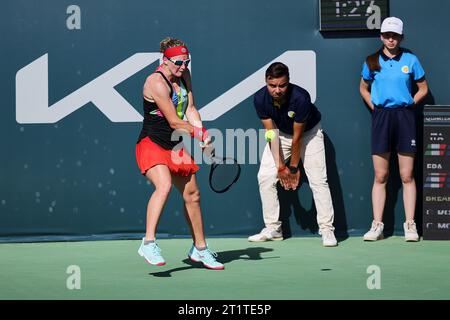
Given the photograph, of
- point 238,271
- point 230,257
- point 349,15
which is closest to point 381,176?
point 349,15

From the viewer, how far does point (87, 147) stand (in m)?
8.86

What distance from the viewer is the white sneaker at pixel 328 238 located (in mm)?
8406

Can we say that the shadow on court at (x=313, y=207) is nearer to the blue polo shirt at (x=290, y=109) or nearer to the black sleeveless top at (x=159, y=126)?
the blue polo shirt at (x=290, y=109)

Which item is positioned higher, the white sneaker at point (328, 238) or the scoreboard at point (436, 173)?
the scoreboard at point (436, 173)

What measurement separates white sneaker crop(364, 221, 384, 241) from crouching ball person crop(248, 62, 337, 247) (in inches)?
13.1

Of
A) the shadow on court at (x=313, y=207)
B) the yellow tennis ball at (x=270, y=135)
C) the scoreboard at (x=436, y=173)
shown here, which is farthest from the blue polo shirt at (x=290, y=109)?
the scoreboard at (x=436, y=173)

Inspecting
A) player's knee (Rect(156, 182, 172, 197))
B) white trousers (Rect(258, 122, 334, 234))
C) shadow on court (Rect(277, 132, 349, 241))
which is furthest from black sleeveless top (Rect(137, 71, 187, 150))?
shadow on court (Rect(277, 132, 349, 241))

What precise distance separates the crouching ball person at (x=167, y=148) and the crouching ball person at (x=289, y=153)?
128 centimetres

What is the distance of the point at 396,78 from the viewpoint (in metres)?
8.51

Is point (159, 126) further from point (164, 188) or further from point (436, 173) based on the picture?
point (436, 173)

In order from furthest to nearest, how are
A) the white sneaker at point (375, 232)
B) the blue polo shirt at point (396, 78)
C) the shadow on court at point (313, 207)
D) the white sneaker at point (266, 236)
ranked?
the shadow on court at point (313, 207) → the white sneaker at point (266, 236) → the white sneaker at point (375, 232) → the blue polo shirt at point (396, 78)

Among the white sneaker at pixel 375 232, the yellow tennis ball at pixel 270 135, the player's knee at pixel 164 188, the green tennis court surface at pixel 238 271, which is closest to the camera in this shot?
the green tennis court surface at pixel 238 271

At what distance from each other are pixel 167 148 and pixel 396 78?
8.00 feet

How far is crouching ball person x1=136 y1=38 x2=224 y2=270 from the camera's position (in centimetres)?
690
